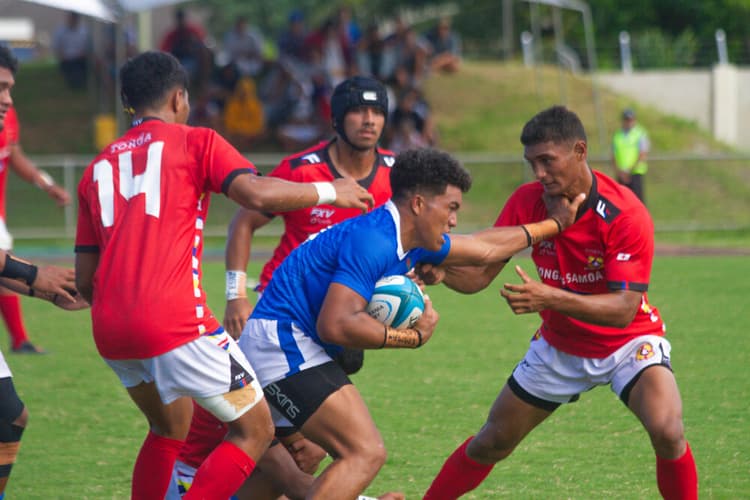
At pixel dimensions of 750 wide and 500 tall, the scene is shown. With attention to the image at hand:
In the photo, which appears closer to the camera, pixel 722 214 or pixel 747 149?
pixel 722 214

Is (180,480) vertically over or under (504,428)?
under

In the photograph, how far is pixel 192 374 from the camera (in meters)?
4.47

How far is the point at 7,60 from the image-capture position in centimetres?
557

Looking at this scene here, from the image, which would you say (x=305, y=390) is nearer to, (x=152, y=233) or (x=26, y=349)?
(x=152, y=233)

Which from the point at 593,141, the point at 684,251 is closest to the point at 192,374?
the point at 684,251

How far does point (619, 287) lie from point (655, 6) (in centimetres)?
3484

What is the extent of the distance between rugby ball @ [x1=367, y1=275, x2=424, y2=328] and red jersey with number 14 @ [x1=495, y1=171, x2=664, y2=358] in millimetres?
1020

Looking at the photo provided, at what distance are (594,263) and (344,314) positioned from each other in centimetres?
155

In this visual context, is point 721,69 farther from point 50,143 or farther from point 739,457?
Answer: point 739,457

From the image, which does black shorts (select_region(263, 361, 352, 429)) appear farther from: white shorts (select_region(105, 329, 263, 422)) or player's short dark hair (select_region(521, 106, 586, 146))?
player's short dark hair (select_region(521, 106, 586, 146))

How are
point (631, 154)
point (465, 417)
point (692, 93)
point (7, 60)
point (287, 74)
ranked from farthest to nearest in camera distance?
point (692, 93) → point (287, 74) → point (631, 154) → point (465, 417) → point (7, 60)

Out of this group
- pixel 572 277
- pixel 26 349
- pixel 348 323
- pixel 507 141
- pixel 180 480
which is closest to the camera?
pixel 348 323

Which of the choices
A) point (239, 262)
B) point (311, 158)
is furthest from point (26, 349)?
point (311, 158)

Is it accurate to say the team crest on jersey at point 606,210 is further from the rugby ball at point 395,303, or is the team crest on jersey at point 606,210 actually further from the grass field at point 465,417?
the grass field at point 465,417
